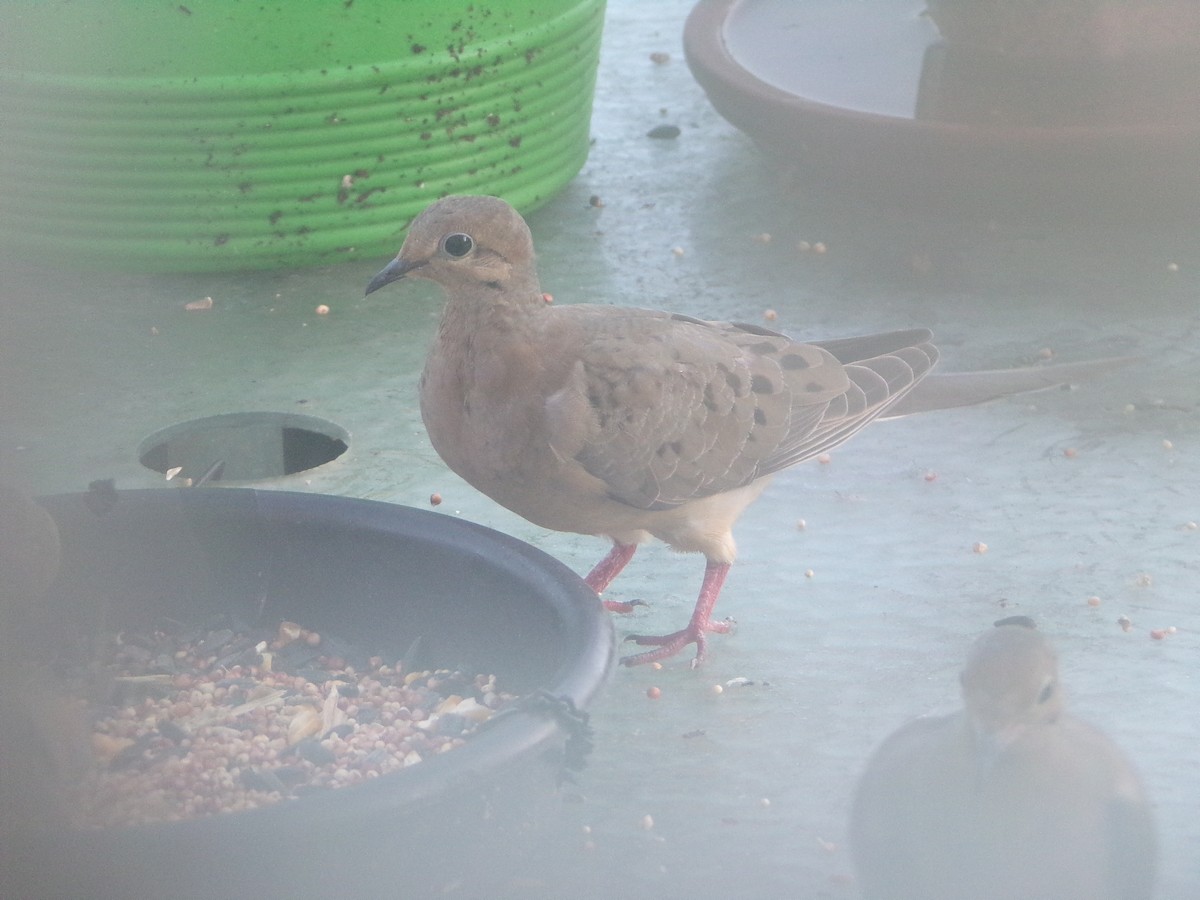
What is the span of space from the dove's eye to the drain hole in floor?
1.20 metres

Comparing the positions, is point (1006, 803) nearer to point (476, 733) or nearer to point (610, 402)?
point (476, 733)

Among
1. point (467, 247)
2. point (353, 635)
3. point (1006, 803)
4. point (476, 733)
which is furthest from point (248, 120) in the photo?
point (1006, 803)

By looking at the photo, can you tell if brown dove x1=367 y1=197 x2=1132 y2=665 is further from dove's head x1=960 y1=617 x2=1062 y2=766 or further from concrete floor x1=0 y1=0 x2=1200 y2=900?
dove's head x1=960 y1=617 x2=1062 y2=766

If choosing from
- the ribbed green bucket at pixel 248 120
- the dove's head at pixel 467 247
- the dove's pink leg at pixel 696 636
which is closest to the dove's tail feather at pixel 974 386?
the dove's pink leg at pixel 696 636

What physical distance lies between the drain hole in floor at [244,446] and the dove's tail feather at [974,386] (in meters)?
1.35

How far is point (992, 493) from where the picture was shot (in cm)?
352

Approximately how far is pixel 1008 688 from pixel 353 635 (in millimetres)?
1334

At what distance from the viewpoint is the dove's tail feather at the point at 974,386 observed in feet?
10.8

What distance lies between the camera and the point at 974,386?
3.33 meters

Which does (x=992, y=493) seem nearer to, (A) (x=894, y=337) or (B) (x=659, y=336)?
(A) (x=894, y=337)

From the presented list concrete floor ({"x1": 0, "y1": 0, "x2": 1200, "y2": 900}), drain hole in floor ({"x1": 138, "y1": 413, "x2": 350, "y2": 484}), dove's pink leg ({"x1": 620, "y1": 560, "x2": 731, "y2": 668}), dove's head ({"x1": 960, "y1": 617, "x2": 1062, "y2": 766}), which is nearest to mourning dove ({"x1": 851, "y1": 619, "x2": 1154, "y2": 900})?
dove's head ({"x1": 960, "y1": 617, "x2": 1062, "y2": 766})

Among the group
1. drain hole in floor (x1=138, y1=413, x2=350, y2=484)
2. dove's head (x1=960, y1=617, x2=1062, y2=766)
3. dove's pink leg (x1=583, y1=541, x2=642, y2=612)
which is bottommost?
drain hole in floor (x1=138, y1=413, x2=350, y2=484)

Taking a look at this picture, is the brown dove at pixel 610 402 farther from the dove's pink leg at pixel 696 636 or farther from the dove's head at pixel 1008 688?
the dove's head at pixel 1008 688

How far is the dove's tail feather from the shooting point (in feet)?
10.8
